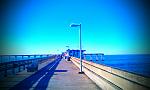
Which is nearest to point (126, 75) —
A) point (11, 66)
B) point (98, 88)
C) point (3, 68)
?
point (98, 88)

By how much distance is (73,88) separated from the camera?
14391mm

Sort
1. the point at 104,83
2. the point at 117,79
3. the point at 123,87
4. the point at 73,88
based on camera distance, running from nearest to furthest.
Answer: the point at 123,87
the point at 117,79
the point at 104,83
the point at 73,88

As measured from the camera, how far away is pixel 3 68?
2408cm

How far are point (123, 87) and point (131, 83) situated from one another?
1097 millimetres

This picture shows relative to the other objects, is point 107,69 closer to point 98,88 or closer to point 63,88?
point 98,88

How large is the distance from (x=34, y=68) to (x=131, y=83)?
68.8ft

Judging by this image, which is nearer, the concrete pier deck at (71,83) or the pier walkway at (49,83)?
the concrete pier deck at (71,83)

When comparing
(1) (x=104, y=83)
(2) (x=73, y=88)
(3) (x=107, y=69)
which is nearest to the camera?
(1) (x=104, y=83)

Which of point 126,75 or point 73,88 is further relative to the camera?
point 73,88

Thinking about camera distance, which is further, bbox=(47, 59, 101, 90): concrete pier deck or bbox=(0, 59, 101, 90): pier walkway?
bbox=(0, 59, 101, 90): pier walkway

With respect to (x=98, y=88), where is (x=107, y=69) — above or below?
above

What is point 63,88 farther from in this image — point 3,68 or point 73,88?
point 3,68

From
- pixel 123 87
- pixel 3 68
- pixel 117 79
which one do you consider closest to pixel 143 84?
pixel 123 87

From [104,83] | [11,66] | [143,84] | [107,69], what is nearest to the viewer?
[143,84]
